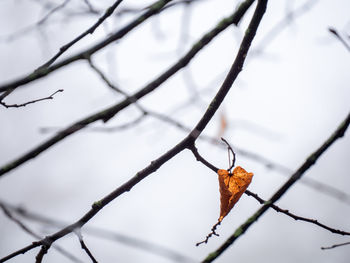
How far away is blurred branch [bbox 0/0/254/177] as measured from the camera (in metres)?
1.02

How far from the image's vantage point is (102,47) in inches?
38.9

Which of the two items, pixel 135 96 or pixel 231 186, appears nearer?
pixel 135 96

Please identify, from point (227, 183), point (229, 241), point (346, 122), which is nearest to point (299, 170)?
point (346, 122)

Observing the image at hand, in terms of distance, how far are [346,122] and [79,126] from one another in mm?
1027

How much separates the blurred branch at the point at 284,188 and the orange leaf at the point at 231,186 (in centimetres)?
50

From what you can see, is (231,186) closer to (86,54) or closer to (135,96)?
(135,96)

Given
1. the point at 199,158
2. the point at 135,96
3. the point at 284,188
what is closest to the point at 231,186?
the point at 199,158

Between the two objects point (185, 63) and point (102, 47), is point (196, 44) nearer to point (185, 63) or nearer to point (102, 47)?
point (185, 63)

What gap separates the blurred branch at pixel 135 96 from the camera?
102 cm

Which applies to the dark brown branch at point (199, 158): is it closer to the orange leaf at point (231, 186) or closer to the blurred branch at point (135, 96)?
the orange leaf at point (231, 186)

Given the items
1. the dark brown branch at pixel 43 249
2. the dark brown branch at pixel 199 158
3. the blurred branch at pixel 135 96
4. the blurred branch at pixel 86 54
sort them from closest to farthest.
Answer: the blurred branch at pixel 86 54
the blurred branch at pixel 135 96
the dark brown branch at pixel 43 249
the dark brown branch at pixel 199 158

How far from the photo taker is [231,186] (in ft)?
5.35

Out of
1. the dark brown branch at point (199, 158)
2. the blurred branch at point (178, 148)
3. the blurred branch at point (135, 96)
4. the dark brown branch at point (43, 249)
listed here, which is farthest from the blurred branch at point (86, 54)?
the dark brown branch at point (43, 249)

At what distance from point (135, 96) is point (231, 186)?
31.2 inches
